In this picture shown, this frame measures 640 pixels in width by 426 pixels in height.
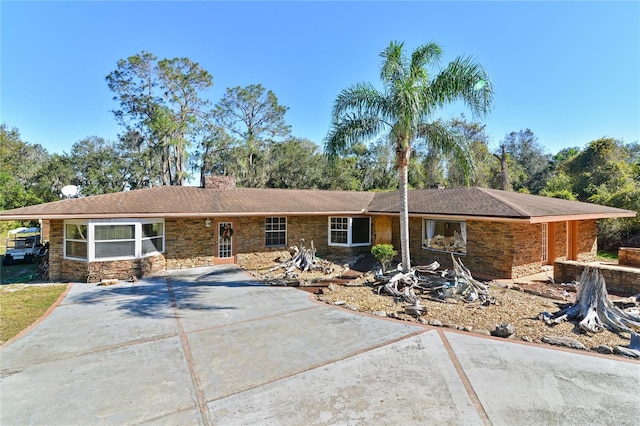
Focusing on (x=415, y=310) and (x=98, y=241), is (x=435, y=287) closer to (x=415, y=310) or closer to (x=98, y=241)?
(x=415, y=310)

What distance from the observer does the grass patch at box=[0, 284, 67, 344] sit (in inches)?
259

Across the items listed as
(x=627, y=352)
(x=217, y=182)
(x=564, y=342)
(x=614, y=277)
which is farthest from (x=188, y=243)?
(x=614, y=277)

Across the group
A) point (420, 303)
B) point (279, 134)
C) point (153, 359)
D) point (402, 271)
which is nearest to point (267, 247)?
point (402, 271)

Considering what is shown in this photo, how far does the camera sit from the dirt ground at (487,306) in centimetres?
599

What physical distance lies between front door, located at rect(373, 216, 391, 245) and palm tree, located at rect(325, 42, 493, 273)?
607 cm

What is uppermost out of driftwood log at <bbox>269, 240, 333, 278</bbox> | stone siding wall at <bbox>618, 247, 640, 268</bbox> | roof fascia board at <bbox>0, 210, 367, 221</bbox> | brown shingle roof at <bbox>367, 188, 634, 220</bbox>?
brown shingle roof at <bbox>367, 188, 634, 220</bbox>

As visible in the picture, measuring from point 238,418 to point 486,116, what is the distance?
9.58 m

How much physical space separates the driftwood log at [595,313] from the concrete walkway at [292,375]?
4.89 feet

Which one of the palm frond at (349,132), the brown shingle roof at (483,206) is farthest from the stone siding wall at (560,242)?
the palm frond at (349,132)

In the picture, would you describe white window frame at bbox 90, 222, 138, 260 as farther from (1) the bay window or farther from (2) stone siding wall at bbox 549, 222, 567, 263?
(2) stone siding wall at bbox 549, 222, 567, 263

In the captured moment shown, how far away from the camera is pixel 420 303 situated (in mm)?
7941

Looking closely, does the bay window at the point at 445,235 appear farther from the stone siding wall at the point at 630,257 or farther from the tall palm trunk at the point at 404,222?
the stone siding wall at the point at 630,257

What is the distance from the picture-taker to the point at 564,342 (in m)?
5.55

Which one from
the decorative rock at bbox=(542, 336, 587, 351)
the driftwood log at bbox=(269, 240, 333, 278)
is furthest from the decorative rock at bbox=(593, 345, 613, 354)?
the driftwood log at bbox=(269, 240, 333, 278)
